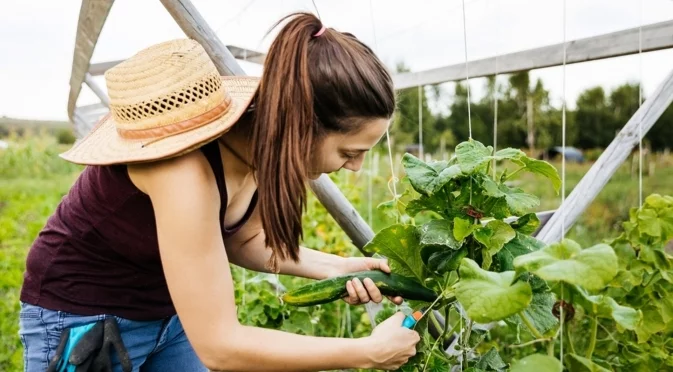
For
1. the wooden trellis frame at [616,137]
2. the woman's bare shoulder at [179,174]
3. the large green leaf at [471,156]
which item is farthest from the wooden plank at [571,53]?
the woman's bare shoulder at [179,174]

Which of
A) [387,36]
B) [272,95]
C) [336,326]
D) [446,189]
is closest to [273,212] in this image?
[272,95]

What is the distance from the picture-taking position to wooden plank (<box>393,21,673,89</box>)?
172 centimetres

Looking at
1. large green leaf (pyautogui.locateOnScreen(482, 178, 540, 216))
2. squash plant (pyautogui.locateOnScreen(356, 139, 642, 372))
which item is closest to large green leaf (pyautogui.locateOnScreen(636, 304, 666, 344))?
squash plant (pyautogui.locateOnScreen(356, 139, 642, 372))

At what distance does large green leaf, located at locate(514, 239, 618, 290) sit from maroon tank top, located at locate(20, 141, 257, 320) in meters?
0.63

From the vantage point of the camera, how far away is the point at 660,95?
170cm

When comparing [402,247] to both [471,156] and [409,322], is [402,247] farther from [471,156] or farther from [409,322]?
[471,156]

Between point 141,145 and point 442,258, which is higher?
point 141,145

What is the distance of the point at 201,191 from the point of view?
112 cm

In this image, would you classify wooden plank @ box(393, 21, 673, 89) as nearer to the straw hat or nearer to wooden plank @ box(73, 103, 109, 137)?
the straw hat

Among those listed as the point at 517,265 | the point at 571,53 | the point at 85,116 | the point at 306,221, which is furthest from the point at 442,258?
the point at 85,116

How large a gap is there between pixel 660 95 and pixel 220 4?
273 cm

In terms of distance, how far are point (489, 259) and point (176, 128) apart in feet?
2.12

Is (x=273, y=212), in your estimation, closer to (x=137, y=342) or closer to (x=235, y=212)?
(x=235, y=212)

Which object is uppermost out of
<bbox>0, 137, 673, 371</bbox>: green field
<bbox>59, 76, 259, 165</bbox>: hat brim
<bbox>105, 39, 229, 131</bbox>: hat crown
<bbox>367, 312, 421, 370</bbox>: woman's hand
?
A: <bbox>105, 39, 229, 131</bbox>: hat crown
